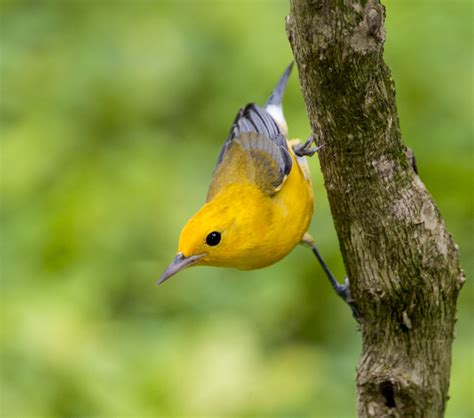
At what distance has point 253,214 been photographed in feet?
12.1

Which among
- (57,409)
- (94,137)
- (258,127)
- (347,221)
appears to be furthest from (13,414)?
(94,137)

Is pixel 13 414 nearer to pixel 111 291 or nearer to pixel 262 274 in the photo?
pixel 111 291

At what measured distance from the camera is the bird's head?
11.6 feet

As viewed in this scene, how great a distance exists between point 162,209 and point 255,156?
139cm

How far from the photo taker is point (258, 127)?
4.47 metres

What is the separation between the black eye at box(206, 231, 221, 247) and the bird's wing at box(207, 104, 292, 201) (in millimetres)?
342

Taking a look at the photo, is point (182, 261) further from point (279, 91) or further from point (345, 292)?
point (279, 91)

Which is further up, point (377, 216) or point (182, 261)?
point (182, 261)

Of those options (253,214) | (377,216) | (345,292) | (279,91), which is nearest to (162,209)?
(279,91)

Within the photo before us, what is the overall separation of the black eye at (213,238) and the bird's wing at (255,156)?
34cm

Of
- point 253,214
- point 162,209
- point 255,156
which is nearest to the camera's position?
point 253,214

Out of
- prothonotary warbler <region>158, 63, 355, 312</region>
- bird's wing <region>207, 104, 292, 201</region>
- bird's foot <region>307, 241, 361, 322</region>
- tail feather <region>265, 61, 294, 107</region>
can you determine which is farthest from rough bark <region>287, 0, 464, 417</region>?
tail feather <region>265, 61, 294, 107</region>

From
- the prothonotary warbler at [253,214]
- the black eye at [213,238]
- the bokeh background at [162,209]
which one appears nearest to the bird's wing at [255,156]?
the prothonotary warbler at [253,214]

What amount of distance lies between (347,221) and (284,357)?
5.65 feet
